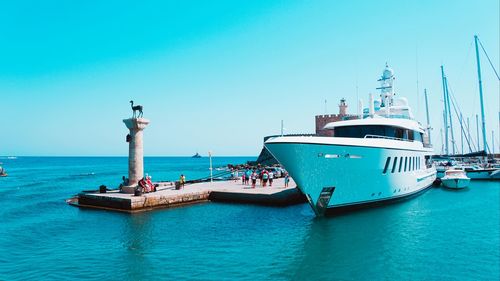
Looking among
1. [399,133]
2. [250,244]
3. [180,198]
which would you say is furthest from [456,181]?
[250,244]

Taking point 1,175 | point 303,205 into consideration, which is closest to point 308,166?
point 303,205

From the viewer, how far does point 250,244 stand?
14602mm

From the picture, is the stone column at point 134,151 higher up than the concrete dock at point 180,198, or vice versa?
the stone column at point 134,151

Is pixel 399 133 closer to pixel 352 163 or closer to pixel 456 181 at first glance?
pixel 352 163

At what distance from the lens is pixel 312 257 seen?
43.5 ft

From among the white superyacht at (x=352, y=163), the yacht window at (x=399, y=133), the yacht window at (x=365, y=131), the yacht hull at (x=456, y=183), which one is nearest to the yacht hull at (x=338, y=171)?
the white superyacht at (x=352, y=163)

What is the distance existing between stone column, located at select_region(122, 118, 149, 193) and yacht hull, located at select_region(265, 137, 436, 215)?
10.1 m

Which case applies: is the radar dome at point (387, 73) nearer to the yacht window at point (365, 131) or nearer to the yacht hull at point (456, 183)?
the yacht window at point (365, 131)

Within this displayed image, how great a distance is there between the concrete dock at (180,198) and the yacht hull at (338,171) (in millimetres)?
4665

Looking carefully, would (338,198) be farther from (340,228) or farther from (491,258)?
(491,258)

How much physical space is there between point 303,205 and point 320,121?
35.2 meters

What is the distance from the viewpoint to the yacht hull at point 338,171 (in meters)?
19.0

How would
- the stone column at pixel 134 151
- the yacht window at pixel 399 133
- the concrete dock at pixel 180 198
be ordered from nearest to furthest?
the concrete dock at pixel 180 198 < the stone column at pixel 134 151 < the yacht window at pixel 399 133

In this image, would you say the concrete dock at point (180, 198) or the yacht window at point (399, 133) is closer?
the concrete dock at point (180, 198)
